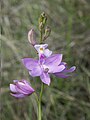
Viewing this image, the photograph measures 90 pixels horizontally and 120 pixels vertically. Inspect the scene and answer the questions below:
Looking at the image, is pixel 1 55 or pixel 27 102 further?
pixel 1 55

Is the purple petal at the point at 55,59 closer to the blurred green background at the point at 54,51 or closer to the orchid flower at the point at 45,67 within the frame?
the orchid flower at the point at 45,67

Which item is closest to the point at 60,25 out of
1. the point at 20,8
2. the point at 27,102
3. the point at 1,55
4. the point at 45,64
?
the point at 20,8

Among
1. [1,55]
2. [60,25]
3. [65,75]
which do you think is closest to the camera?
[65,75]

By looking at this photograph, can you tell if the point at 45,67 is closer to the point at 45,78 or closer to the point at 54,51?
the point at 45,78

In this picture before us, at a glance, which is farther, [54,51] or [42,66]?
[54,51]

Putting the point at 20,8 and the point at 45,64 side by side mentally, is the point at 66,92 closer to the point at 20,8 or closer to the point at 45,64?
the point at 20,8

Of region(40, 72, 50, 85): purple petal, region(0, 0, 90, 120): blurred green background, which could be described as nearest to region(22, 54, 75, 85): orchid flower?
region(40, 72, 50, 85): purple petal

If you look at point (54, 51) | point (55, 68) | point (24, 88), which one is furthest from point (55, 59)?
point (54, 51)

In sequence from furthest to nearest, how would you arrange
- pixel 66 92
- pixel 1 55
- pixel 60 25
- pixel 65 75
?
1. pixel 60 25
2. pixel 1 55
3. pixel 66 92
4. pixel 65 75
